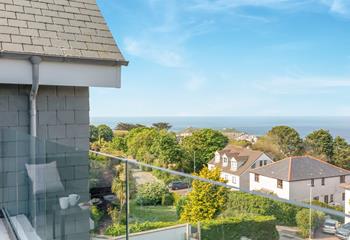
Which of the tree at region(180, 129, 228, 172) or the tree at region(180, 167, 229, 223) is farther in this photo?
the tree at region(180, 129, 228, 172)

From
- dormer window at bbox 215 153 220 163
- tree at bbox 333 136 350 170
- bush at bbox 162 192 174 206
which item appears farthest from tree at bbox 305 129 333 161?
bush at bbox 162 192 174 206

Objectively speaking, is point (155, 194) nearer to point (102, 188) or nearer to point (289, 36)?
point (102, 188)

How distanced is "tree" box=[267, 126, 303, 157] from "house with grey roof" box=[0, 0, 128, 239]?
3621cm

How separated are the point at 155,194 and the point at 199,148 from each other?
114 ft

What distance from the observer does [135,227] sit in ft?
7.40

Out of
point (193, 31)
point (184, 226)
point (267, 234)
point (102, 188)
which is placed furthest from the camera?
point (193, 31)

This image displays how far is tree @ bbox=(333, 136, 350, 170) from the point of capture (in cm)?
3450

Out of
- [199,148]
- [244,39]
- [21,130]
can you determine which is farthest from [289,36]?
[21,130]

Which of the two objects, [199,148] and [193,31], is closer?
[199,148]

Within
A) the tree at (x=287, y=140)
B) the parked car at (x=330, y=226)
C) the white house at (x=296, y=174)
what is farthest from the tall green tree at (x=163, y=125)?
the parked car at (x=330, y=226)

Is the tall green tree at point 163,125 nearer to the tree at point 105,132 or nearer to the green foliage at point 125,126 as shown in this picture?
the green foliage at point 125,126

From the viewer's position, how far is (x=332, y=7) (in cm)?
4597

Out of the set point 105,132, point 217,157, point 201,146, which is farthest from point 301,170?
point 105,132

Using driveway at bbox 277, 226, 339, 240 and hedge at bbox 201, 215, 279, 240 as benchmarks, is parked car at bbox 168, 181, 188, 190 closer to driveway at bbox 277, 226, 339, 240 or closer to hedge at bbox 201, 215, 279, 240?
hedge at bbox 201, 215, 279, 240
